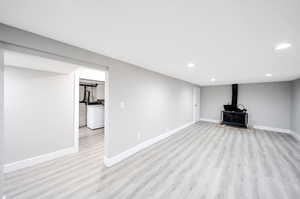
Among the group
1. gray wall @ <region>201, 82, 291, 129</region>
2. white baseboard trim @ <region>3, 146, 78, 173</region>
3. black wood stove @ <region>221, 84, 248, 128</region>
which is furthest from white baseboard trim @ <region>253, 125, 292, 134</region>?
white baseboard trim @ <region>3, 146, 78, 173</region>

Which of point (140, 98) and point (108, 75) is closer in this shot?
point (108, 75)

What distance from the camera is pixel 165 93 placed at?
3980 millimetres

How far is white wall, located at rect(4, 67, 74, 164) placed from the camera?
2.10 metres

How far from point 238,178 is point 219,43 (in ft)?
7.26

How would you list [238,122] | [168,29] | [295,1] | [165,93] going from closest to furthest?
[295,1]
[168,29]
[165,93]
[238,122]

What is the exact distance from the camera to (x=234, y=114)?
18.3ft

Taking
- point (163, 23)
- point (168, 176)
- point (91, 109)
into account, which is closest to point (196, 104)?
point (168, 176)

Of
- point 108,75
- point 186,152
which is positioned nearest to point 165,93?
point 186,152

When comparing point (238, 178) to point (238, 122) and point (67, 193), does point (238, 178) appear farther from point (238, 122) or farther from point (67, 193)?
point (238, 122)

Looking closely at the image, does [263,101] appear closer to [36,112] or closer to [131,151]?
[131,151]

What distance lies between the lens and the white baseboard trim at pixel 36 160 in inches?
80.9

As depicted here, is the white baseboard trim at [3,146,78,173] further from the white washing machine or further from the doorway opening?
the white washing machine

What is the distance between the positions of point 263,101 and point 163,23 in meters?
6.61

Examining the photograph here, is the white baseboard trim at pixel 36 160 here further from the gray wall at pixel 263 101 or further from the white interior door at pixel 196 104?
the gray wall at pixel 263 101
